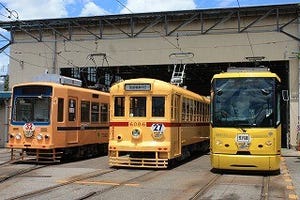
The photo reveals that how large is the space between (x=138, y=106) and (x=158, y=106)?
2.33ft

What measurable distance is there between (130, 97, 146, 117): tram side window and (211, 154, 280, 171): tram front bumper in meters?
3.22

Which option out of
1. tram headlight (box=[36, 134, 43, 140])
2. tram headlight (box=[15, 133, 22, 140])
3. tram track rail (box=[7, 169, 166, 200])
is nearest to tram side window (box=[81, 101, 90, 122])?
tram headlight (box=[36, 134, 43, 140])

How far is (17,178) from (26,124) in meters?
4.65

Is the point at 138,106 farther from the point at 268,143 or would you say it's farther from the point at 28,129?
the point at 268,143

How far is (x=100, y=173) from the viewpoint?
14.9 m

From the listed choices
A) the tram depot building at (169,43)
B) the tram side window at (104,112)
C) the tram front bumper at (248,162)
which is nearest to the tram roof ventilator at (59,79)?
the tram side window at (104,112)

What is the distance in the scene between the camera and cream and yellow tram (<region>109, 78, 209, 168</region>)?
16.5 meters

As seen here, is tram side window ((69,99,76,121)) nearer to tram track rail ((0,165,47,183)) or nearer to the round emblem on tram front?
the round emblem on tram front

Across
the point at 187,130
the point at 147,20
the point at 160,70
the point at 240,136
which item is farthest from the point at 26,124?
the point at 160,70

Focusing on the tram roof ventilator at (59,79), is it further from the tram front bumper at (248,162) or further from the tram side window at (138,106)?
the tram front bumper at (248,162)

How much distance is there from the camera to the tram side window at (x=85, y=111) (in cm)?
1997

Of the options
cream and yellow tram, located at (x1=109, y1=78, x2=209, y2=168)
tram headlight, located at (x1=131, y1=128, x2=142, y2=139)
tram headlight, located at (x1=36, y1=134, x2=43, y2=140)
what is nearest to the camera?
cream and yellow tram, located at (x1=109, y1=78, x2=209, y2=168)

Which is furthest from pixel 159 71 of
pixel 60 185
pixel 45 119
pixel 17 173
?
pixel 60 185

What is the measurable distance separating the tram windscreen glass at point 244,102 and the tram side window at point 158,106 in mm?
2115
